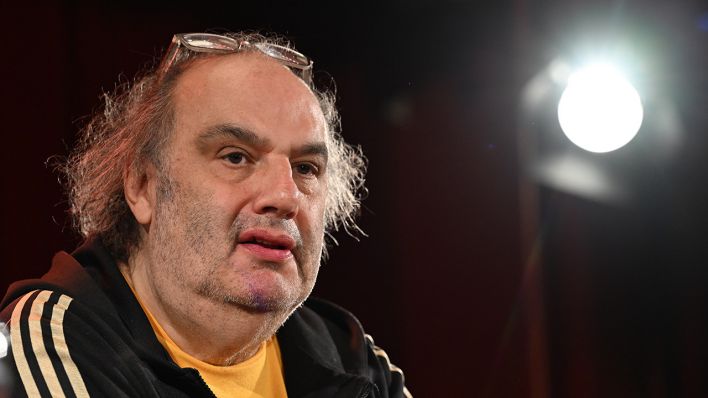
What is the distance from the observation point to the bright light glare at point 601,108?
9.09 ft

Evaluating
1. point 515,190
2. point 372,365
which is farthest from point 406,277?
point 372,365

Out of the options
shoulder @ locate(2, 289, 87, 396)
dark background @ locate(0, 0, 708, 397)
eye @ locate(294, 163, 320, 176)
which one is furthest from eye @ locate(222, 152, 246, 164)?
dark background @ locate(0, 0, 708, 397)

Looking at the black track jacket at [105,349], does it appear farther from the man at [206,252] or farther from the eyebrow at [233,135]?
the eyebrow at [233,135]

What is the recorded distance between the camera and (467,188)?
3.21 meters

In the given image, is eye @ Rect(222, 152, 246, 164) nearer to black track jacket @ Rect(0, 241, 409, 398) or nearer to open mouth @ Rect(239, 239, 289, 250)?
open mouth @ Rect(239, 239, 289, 250)

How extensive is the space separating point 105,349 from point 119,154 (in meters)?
0.66

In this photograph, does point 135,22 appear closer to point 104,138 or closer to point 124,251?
point 104,138

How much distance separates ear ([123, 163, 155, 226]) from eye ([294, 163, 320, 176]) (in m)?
0.33

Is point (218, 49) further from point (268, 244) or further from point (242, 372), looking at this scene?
point (242, 372)

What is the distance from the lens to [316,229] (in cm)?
186

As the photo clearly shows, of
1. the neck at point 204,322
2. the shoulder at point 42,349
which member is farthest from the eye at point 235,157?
the shoulder at point 42,349

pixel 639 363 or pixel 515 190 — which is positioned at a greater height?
pixel 515 190

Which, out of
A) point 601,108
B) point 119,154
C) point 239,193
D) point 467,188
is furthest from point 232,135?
point 467,188

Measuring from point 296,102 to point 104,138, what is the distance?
0.59 metres
